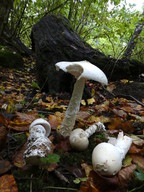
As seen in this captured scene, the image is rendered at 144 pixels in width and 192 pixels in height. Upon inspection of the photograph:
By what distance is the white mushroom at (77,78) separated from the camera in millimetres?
1383

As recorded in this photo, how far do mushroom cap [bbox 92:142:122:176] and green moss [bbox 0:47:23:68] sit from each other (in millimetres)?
6179

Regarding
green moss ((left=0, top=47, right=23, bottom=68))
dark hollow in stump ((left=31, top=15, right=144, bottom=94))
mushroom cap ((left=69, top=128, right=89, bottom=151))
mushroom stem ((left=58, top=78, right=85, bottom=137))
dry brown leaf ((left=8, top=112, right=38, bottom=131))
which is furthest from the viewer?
green moss ((left=0, top=47, right=23, bottom=68))

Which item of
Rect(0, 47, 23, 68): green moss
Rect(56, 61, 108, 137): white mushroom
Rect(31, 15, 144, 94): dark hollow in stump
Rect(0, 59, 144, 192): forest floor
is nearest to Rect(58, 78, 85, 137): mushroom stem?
Rect(56, 61, 108, 137): white mushroom

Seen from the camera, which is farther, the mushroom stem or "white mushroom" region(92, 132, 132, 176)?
the mushroom stem

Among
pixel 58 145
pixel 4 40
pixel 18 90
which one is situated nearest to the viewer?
pixel 58 145

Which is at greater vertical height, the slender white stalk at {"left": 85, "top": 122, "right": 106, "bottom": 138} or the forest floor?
the slender white stalk at {"left": 85, "top": 122, "right": 106, "bottom": 138}

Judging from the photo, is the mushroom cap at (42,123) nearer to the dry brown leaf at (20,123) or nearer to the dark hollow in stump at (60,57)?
the dry brown leaf at (20,123)

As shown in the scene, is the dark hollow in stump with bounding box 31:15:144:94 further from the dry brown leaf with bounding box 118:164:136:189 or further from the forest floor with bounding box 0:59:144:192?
the dry brown leaf with bounding box 118:164:136:189

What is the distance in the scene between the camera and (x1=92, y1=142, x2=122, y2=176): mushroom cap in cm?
124

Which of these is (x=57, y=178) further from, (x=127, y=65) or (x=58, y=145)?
(x=127, y=65)

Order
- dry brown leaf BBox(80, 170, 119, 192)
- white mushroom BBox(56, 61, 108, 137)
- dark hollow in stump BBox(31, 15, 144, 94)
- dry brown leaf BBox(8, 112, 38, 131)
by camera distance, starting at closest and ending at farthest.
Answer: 1. dry brown leaf BBox(80, 170, 119, 192)
2. white mushroom BBox(56, 61, 108, 137)
3. dry brown leaf BBox(8, 112, 38, 131)
4. dark hollow in stump BBox(31, 15, 144, 94)

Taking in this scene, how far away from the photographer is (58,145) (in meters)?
1.68

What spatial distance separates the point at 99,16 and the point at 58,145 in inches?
307

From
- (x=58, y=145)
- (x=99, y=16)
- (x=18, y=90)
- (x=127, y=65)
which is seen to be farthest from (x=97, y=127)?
(x=99, y=16)
